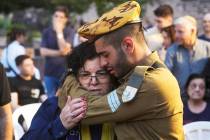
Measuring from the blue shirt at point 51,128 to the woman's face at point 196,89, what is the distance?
3.27 meters

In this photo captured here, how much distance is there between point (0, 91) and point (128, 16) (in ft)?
4.62

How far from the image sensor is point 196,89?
6.05 metres

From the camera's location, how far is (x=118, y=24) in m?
2.47

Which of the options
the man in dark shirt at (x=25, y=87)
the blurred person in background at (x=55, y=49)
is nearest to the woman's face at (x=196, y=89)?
the man in dark shirt at (x=25, y=87)

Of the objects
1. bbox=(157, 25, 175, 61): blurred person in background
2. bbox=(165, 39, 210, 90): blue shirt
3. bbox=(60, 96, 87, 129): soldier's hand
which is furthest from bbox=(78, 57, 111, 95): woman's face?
bbox=(157, 25, 175, 61): blurred person in background

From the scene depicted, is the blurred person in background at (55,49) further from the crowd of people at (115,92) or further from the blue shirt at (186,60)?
the crowd of people at (115,92)

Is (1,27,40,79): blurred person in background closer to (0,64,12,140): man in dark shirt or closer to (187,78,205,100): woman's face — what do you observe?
(187,78,205,100): woman's face

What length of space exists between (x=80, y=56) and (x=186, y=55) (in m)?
3.72

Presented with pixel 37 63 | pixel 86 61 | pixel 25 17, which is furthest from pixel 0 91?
pixel 25 17

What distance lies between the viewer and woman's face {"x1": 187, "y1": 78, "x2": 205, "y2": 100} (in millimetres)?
5988

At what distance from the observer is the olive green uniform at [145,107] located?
8.07 ft

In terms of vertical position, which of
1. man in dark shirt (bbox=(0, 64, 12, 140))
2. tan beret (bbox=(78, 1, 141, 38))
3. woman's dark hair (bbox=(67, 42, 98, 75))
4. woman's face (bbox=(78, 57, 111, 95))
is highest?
tan beret (bbox=(78, 1, 141, 38))

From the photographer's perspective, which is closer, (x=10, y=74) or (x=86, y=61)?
(x=86, y=61)

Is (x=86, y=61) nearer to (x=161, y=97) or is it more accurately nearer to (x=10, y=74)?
(x=161, y=97)
